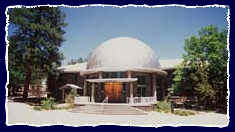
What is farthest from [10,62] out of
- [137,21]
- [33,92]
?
[137,21]

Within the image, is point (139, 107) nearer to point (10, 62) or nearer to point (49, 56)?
point (49, 56)

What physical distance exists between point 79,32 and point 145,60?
4.26m

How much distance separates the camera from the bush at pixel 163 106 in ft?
32.0

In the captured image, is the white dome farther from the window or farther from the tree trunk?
the tree trunk

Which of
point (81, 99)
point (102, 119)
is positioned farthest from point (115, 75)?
point (102, 119)

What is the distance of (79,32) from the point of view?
960cm

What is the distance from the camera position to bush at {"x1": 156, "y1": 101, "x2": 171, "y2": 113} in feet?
32.0

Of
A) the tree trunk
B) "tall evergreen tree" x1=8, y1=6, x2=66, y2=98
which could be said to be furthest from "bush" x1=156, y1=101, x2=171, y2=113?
the tree trunk

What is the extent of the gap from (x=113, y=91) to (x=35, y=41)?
4.43 m

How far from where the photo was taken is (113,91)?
12875 millimetres

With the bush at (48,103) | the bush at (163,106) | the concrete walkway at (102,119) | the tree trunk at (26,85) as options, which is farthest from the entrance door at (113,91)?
the tree trunk at (26,85)

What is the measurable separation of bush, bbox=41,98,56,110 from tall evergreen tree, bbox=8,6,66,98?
0.73 metres

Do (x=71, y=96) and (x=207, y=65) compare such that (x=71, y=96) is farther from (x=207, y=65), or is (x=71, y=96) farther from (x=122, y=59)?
(x=207, y=65)

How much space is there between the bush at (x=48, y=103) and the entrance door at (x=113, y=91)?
3.56 m
